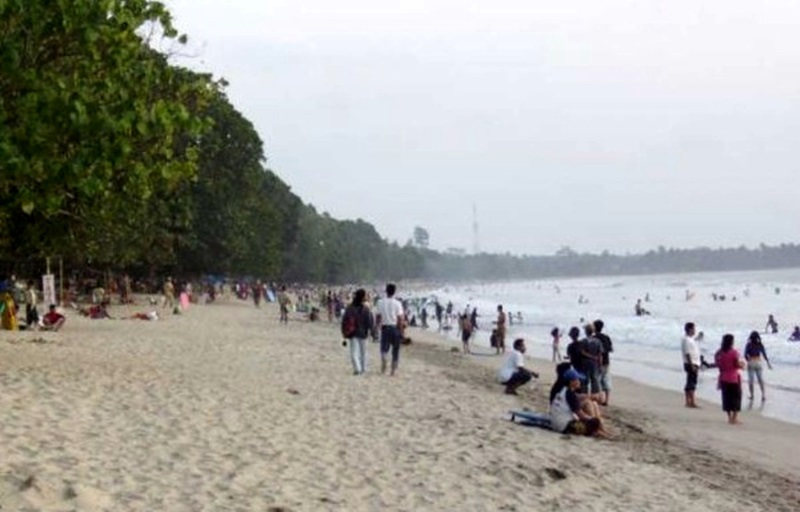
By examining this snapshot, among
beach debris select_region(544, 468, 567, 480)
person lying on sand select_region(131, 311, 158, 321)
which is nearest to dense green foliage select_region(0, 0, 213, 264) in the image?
beach debris select_region(544, 468, 567, 480)

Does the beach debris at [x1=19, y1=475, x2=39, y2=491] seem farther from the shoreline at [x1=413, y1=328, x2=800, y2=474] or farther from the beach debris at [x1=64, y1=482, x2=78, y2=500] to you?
the shoreline at [x1=413, y1=328, x2=800, y2=474]

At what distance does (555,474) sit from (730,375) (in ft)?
25.1

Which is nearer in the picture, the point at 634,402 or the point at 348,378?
the point at 348,378

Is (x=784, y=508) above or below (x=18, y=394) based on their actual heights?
below

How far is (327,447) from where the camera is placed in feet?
31.9

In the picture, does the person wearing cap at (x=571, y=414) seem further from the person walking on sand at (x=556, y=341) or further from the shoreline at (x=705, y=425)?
the person walking on sand at (x=556, y=341)

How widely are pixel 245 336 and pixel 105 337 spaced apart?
6.27m

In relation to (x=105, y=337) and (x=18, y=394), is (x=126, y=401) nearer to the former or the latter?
(x=18, y=394)

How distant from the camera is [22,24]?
38.5ft

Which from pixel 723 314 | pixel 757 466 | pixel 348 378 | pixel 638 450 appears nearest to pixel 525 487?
pixel 638 450

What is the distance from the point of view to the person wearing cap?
1198cm

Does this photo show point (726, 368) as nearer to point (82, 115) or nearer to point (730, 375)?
point (730, 375)

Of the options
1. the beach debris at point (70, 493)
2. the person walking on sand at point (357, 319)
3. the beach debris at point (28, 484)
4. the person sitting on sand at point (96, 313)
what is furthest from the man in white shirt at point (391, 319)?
the person sitting on sand at point (96, 313)

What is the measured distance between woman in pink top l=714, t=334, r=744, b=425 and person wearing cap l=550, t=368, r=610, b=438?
14.5 ft
